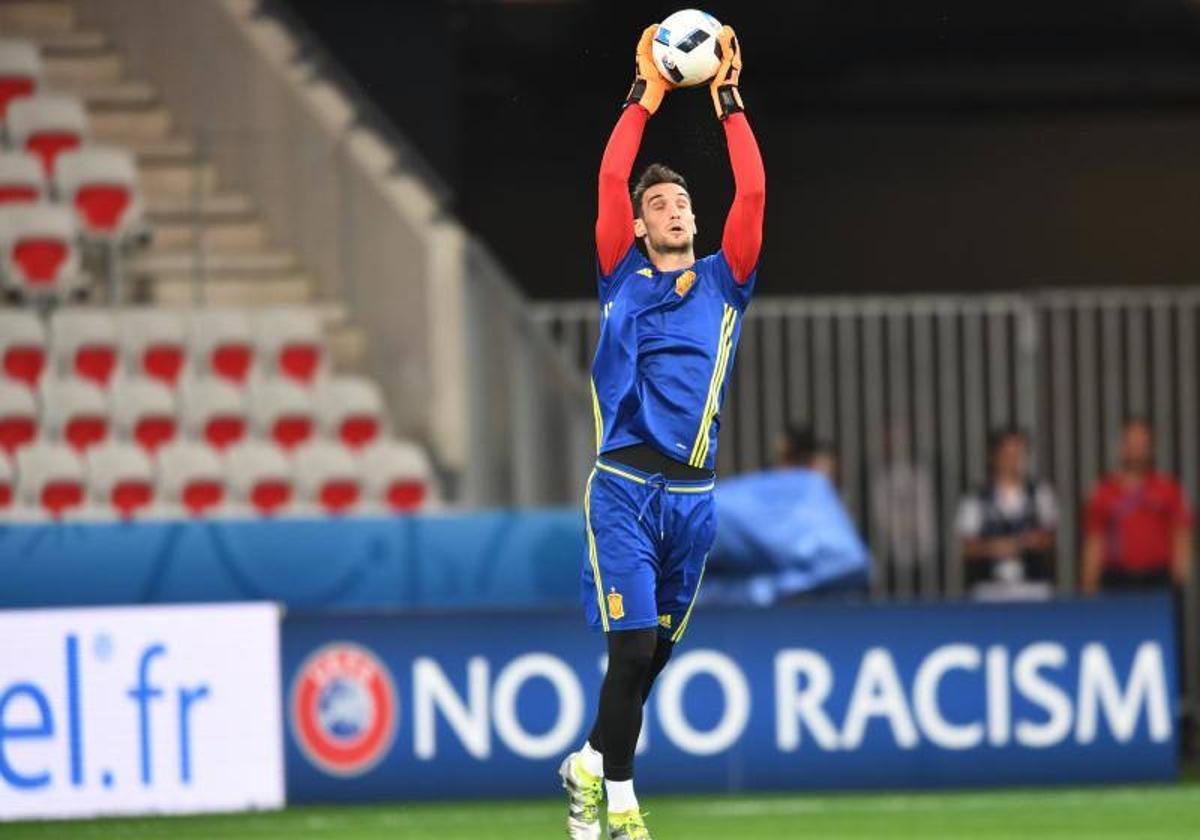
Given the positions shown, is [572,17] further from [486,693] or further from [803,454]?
[486,693]

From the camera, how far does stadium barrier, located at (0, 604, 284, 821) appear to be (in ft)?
34.3

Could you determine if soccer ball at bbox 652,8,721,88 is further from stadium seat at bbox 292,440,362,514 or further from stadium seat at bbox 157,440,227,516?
stadium seat at bbox 292,440,362,514

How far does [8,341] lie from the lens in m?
14.1

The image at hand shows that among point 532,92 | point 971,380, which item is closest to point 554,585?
point 971,380

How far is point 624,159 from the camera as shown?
24.9 ft

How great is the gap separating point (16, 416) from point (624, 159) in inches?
282

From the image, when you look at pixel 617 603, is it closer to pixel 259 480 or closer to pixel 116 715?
pixel 116 715

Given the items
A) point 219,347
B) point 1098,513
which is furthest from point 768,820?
point 219,347

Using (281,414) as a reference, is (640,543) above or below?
below

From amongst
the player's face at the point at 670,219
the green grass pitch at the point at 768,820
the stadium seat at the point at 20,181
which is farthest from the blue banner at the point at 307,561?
the player's face at the point at 670,219

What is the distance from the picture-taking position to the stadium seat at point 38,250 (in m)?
14.8

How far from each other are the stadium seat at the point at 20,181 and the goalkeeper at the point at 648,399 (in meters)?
8.39

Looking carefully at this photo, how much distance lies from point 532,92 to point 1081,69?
13.8ft

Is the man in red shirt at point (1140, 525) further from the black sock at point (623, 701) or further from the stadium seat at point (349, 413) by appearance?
the black sock at point (623, 701)
